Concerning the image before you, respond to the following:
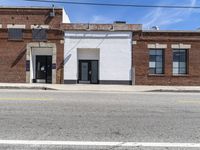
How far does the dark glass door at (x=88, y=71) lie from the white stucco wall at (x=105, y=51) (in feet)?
3.28

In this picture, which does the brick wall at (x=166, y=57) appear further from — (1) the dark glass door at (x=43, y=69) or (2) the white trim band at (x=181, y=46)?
(1) the dark glass door at (x=43, y=69)

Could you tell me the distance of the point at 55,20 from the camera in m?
26.8

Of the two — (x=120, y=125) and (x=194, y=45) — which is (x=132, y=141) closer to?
(x=120, y=125)

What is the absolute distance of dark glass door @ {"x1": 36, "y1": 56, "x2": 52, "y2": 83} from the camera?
27.5 meters

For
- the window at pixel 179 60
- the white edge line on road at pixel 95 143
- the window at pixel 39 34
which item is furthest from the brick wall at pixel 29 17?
the white edge line on road at pixel 95 143

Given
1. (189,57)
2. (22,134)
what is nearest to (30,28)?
(189,57)

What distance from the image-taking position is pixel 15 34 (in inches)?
1049

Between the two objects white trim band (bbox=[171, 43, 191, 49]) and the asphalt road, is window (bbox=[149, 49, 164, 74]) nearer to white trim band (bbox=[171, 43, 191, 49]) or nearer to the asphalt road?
white trim band (bbox=[171, 43, 191, 49])

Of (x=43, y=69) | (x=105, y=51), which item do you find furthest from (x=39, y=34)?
(x=105, y=51)

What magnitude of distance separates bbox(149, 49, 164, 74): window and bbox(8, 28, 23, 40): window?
37.6 feet

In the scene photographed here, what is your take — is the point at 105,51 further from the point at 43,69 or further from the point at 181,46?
the point at 181,46

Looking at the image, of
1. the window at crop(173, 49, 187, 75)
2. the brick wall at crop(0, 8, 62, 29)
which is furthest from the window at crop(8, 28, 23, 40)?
the window at crop(173, 49, 187, 75)

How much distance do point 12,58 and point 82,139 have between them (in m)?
21.5

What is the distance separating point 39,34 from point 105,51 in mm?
5927
